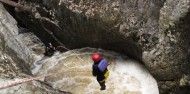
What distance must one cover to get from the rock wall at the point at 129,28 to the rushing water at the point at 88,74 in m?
0.46

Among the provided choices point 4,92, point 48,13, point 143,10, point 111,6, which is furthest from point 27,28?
point 4,92

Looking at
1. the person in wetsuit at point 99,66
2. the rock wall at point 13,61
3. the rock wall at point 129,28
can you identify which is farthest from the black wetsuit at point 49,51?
the person in wetsuit at point 99,66

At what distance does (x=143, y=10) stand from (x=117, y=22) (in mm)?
1327

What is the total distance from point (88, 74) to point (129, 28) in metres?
2.87

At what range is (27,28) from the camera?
1791cm

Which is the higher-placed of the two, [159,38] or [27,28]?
[159,38]

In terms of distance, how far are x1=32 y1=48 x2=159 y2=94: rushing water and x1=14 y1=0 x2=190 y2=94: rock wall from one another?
1.49 ft

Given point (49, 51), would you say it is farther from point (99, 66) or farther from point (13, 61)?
point (99, 66)

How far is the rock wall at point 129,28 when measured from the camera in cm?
1102

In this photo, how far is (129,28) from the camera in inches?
515

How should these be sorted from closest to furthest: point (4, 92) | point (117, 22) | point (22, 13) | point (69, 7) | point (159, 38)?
point (4, 92) → point (159, 38) → point (117, 22) → point (69, 7) → point (22, 13)

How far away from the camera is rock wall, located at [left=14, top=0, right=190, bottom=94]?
11016mm

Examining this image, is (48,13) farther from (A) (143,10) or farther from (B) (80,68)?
(A) (143,10)

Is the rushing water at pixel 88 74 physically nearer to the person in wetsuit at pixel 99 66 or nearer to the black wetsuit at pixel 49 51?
the black wetsuit at pixel 49 51
